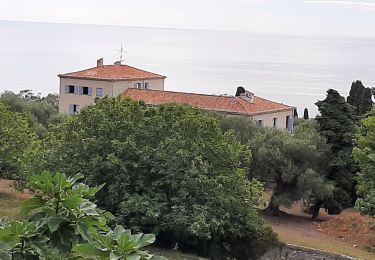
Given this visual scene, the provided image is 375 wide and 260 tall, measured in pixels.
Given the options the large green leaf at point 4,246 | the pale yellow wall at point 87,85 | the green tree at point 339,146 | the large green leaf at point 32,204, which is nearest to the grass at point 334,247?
the green tree at point 339,146

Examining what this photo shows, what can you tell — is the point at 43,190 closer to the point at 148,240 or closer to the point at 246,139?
the point at 148,240

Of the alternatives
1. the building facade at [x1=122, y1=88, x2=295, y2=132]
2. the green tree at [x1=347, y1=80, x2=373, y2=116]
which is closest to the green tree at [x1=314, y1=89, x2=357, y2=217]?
the building facade at [x1=122, y1=88, x2=295, y2=132]

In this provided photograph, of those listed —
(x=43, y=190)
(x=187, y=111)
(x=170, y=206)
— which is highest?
(x=187, y=111)

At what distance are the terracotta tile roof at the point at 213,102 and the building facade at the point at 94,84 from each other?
173cm

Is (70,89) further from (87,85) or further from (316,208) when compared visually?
(316,208)

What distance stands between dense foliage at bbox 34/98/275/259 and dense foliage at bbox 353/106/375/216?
3.91m

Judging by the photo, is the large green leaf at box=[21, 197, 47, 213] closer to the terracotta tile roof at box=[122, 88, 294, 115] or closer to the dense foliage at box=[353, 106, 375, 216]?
the dense foliage at box=[353, 106, 375, 216]

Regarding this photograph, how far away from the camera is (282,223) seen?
86.1ft

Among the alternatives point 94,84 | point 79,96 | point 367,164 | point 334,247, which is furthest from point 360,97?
point 334,247

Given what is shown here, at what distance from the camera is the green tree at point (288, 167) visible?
25.9 metres

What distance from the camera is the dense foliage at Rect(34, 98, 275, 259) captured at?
17.8 metres

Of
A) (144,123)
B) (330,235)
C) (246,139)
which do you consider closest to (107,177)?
(144,123)

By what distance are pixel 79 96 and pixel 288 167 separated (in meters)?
22.9

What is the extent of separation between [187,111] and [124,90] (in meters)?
25.7
